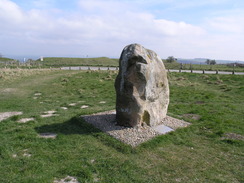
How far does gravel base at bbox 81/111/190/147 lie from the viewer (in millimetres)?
8180

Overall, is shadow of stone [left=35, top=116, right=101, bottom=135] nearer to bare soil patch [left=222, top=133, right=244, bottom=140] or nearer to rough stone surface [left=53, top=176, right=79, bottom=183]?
rough stone surface [left=53, top=176, right=79, bottom=183]

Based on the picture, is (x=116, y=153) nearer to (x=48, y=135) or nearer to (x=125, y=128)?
(x=125, y=128)

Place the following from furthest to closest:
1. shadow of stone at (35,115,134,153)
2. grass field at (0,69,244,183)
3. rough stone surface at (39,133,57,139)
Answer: rough stone surface at (39,133,57,139) → shadow of stone at (35,115,134,153) → grass field at (0,69,244,183)

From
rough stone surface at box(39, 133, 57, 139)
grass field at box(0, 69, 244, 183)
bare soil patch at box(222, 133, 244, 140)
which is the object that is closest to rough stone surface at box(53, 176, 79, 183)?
grass field at box(0, 69, 244, 183)

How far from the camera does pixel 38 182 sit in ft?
17.7

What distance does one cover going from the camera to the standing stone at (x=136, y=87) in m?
8.85

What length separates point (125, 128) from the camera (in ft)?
A: 29.6

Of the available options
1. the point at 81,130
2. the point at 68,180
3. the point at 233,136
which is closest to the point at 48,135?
the point at 81,130

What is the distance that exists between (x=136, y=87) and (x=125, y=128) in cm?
184

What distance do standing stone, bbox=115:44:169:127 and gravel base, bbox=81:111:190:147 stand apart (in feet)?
1.18

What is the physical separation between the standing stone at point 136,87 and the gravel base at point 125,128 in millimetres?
361

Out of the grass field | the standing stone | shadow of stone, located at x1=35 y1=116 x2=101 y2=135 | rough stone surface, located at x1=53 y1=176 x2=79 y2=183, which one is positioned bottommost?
rough stone surface, located at x1=53 y1=176 x2=79 y2=183

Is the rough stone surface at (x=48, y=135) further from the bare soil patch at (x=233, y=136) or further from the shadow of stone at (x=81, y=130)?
the bare soil patch at (x=233, y=136)

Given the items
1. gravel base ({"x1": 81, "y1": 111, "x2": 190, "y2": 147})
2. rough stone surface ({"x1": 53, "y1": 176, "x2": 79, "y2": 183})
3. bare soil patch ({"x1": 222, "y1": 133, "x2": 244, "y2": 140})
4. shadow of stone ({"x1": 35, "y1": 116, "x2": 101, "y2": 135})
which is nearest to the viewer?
rough stone surface ({"x1": 53, "y1": 176, "x2": 79, "y2": 183})
